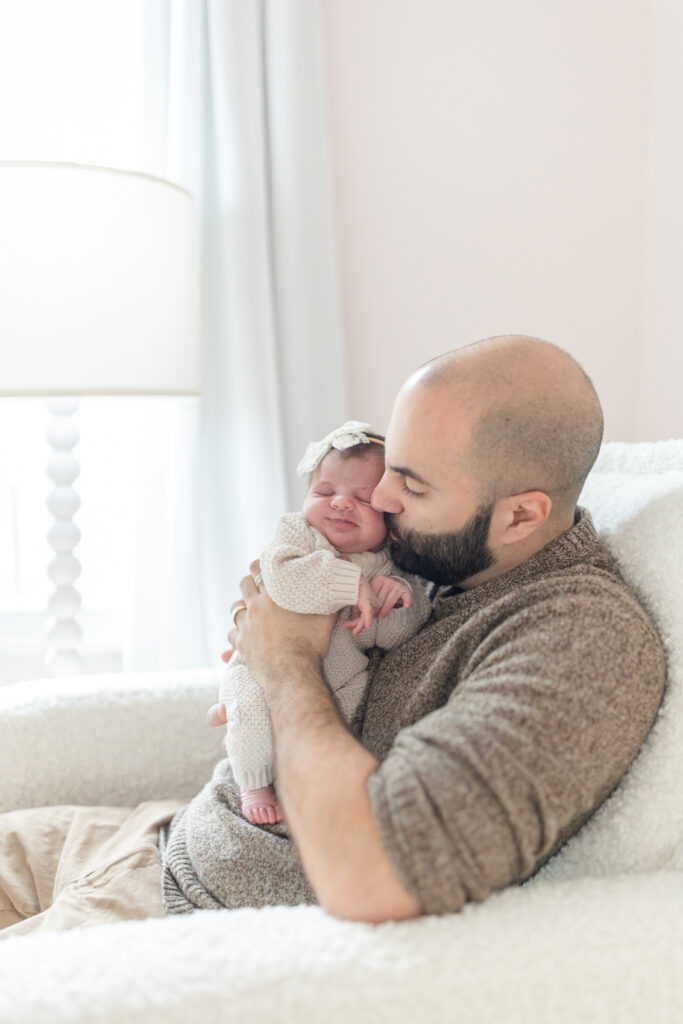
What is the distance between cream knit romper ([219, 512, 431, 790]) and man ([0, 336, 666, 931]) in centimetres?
3

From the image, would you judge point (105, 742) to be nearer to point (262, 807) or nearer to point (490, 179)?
point (262, 807)

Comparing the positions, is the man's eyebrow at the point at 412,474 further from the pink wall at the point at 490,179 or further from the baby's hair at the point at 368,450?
the pink wall at the point at 490,179

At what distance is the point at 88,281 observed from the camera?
143 cm

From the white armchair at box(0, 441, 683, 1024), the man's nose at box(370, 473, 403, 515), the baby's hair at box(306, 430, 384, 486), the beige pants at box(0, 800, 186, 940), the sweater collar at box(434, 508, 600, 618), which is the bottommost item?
the beige pants at box(0, 800, 186, 940)

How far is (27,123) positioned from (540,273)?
127 centimetres

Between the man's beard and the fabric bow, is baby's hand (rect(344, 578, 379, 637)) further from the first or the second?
the fabric bow

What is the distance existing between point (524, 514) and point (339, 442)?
317 millimetres

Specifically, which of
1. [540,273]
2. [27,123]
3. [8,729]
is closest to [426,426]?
[8,729]

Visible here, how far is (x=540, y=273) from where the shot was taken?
6.68 feet

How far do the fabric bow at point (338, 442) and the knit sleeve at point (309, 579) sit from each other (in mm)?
166

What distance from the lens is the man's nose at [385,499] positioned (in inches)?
43.3

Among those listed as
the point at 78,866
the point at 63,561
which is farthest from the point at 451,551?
the point at 63,561

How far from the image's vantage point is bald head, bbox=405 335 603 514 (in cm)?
99

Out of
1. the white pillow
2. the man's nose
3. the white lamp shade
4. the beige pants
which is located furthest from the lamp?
the white pillow
